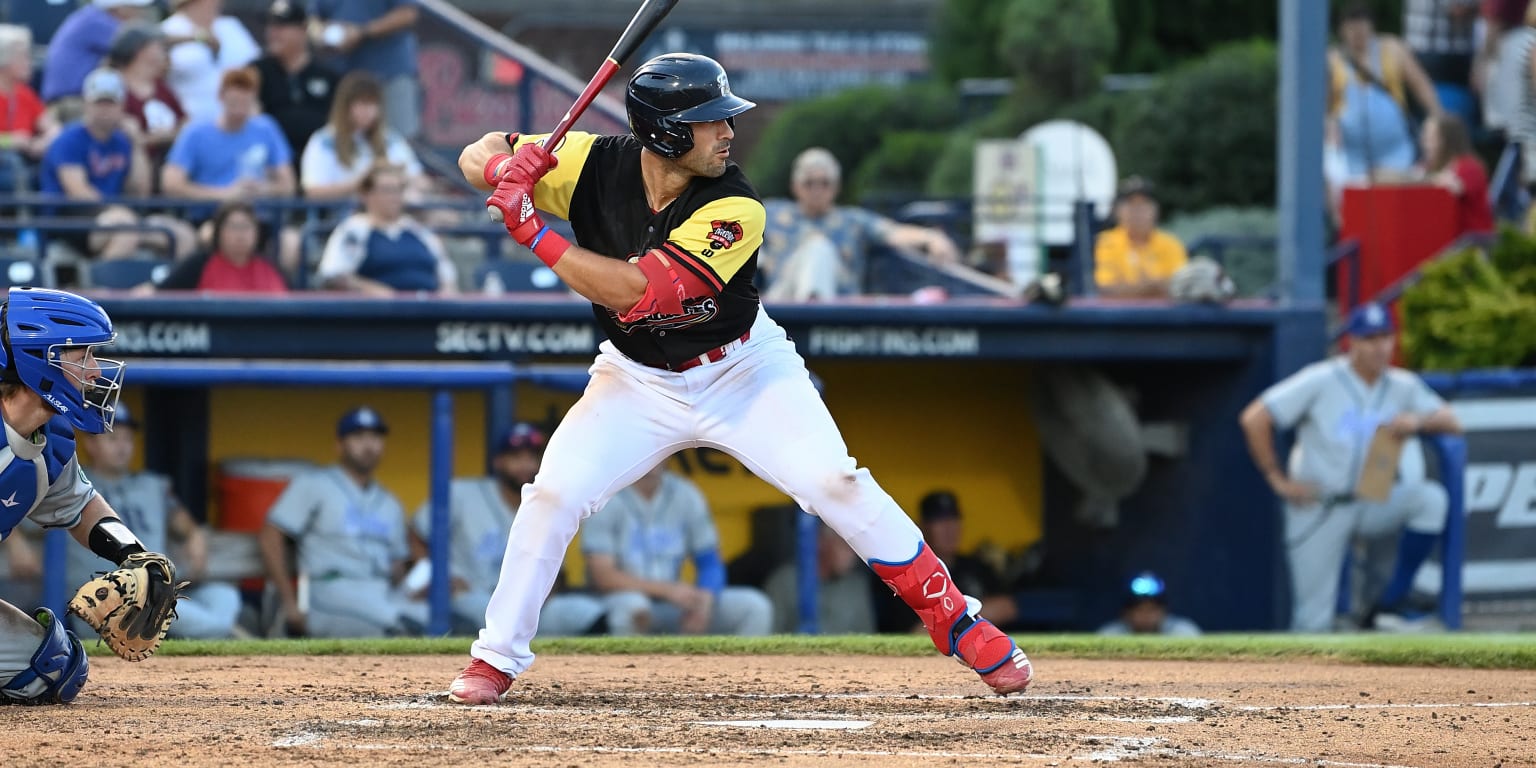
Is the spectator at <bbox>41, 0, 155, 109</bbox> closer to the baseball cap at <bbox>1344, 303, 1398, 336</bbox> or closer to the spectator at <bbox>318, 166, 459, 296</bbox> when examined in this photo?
the spectator at <bbox>318, 166, 459, 296</bbox>

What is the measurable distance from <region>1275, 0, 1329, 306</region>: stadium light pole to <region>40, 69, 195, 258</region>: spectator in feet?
16.8

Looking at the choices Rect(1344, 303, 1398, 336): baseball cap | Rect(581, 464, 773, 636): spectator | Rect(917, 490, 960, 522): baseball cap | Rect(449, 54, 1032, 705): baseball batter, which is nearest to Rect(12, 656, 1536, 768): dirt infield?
Rect(449, 54, 1032, 705): baseball batter

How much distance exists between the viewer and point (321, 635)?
8148 millimetres

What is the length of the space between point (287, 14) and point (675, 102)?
6005 mm

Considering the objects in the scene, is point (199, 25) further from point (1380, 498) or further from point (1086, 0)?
point (1086, 0)

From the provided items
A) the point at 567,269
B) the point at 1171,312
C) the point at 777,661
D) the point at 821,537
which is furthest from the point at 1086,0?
the point at 567,269

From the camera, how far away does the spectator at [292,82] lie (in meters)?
10.3

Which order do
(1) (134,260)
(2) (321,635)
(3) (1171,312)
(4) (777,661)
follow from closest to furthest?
(4) (777,661) → (2) (321,635) → (1) (134,260) → (3) (1171,312)

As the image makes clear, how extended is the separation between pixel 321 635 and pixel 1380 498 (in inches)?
187

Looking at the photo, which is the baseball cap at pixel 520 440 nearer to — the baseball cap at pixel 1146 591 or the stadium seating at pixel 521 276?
the stadium seating at pixel 521 276

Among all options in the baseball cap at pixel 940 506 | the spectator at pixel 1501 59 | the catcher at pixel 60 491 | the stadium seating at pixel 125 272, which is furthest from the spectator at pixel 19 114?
the spectator at pixel 1501 59

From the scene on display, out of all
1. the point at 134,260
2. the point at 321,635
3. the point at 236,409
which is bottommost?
the point at 321,635

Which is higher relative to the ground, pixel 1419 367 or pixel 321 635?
pixel 1419 367

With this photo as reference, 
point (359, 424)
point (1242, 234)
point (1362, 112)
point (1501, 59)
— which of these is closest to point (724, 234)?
point (359, 424)
